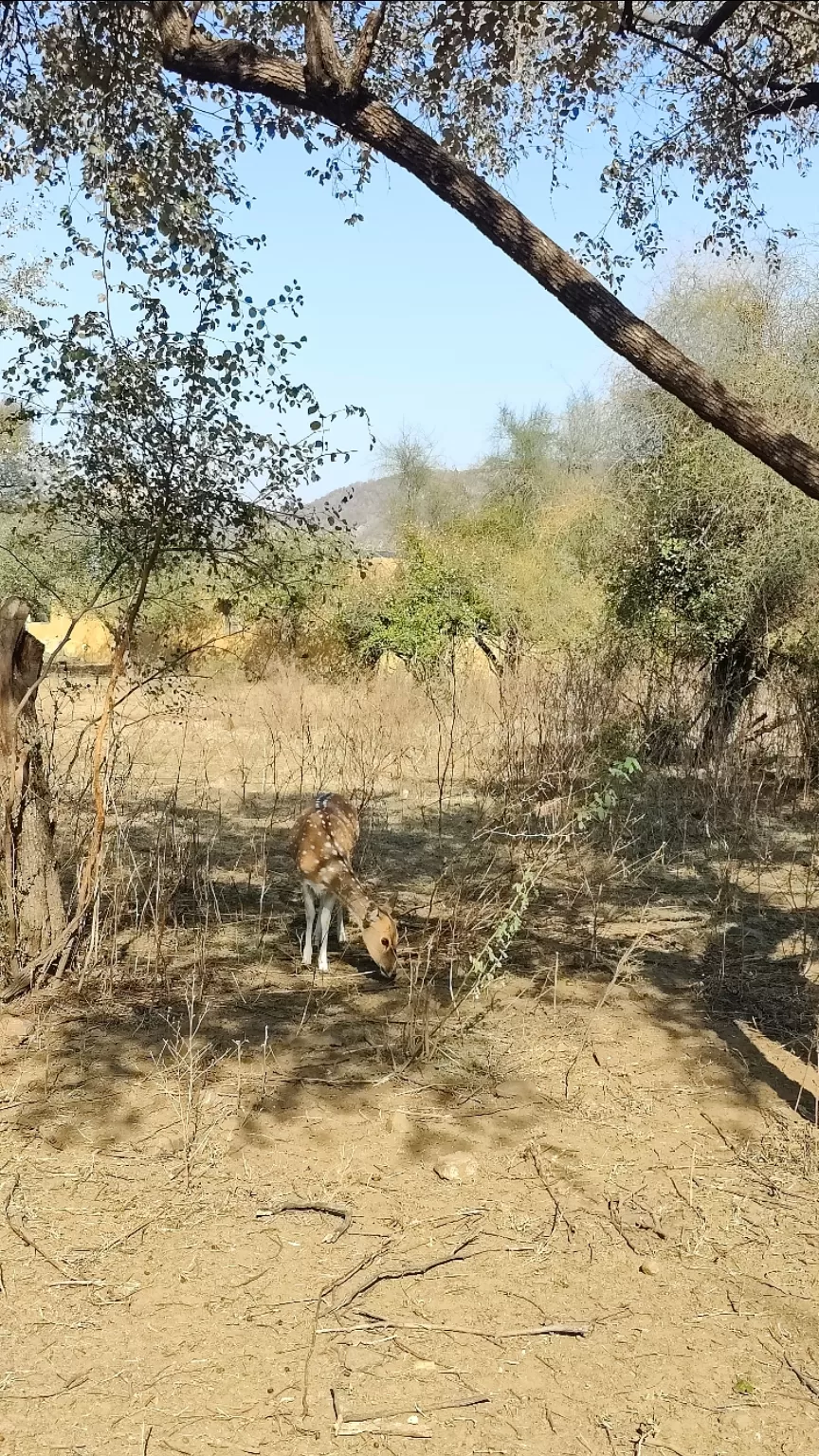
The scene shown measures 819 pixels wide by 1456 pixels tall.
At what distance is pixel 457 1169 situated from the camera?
164 inches

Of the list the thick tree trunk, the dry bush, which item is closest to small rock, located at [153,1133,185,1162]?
the dry bush

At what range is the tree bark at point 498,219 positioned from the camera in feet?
15.5

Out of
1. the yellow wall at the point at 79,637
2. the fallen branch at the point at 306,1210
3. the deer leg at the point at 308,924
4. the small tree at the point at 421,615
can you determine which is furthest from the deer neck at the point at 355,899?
the yellow wall at the point at 79,637

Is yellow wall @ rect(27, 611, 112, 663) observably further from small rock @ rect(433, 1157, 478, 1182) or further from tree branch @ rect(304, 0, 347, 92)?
small rock @ rect(433, 1157, 478, 1182)

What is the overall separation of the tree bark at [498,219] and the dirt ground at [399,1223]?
104 inches

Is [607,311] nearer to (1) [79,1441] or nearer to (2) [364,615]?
(1) [79,1441]

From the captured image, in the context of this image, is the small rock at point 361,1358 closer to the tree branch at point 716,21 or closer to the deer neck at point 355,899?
the deer neck at point 355,899

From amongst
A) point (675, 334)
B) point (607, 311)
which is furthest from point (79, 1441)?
point (675, 334)

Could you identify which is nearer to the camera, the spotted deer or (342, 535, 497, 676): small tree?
the spotted deer

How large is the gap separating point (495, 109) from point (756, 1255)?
6.75 m

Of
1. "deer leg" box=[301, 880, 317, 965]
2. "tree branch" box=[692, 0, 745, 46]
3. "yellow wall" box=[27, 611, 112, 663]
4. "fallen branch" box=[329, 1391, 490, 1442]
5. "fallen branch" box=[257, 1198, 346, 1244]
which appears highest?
"tree branch" box=[692, 0, 745, 46]

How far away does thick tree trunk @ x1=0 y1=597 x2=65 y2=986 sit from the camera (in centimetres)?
543

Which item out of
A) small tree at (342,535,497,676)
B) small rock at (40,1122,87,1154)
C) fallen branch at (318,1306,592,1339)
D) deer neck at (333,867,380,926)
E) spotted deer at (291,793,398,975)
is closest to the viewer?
fallen branch at (318,1306,592,1339)

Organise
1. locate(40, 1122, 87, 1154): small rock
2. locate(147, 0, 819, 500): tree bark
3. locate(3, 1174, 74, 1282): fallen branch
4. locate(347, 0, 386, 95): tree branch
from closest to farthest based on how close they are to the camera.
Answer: locate(3, 1174, 74, 1282): fallen branch → locate(40, 1122, 87, 1154): small rock → locate(147, 0, 819, 500): tree bark → locate(347, 0, 386, 95): tree branch
